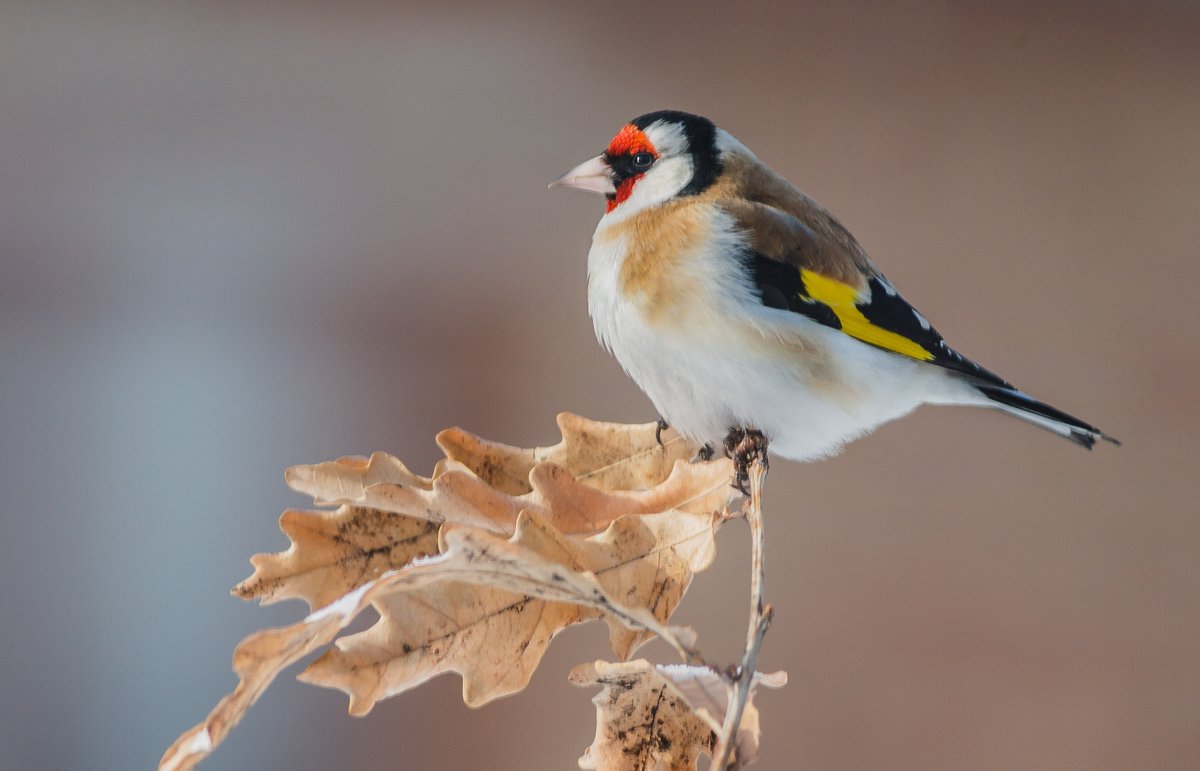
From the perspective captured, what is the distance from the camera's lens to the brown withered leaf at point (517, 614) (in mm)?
392

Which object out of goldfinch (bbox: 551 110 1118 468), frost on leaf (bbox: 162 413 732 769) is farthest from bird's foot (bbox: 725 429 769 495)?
frost on leaf (bbox: 162 413 732 769)

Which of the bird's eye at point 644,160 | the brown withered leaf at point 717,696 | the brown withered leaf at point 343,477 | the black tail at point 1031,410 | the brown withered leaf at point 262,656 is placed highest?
the bird's eye at point 644,160

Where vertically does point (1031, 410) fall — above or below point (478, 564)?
below

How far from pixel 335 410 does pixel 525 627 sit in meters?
1.16

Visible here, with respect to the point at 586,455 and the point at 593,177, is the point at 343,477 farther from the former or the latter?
the point at 593,177

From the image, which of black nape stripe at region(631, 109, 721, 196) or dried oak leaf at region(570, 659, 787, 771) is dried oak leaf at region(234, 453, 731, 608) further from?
black nape stripe at region(631, 109, 721, 196)

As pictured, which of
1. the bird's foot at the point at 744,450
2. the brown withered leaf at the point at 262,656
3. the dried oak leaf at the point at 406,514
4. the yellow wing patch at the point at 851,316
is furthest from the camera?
the yellow wing patch at the point at 851,316

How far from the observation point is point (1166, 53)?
1.64 metres

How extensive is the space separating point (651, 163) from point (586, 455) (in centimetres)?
22

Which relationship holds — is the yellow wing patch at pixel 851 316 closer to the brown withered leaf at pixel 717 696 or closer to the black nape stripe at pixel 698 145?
the black nape stripe at pixel 698 145

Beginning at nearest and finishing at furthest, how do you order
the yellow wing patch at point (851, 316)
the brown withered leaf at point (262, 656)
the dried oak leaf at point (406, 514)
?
the brown withered leaf at point (262, 656) < the dried oak leaf at point (406, 514) < the yellow wing patch at point (851, 316)

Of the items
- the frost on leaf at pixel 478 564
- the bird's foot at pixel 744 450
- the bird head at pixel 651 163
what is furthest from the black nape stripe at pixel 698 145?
the frost on leaf at pixel 478 564

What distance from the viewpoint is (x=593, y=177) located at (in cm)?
67

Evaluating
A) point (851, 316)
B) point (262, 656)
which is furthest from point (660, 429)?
point (262, 656)
